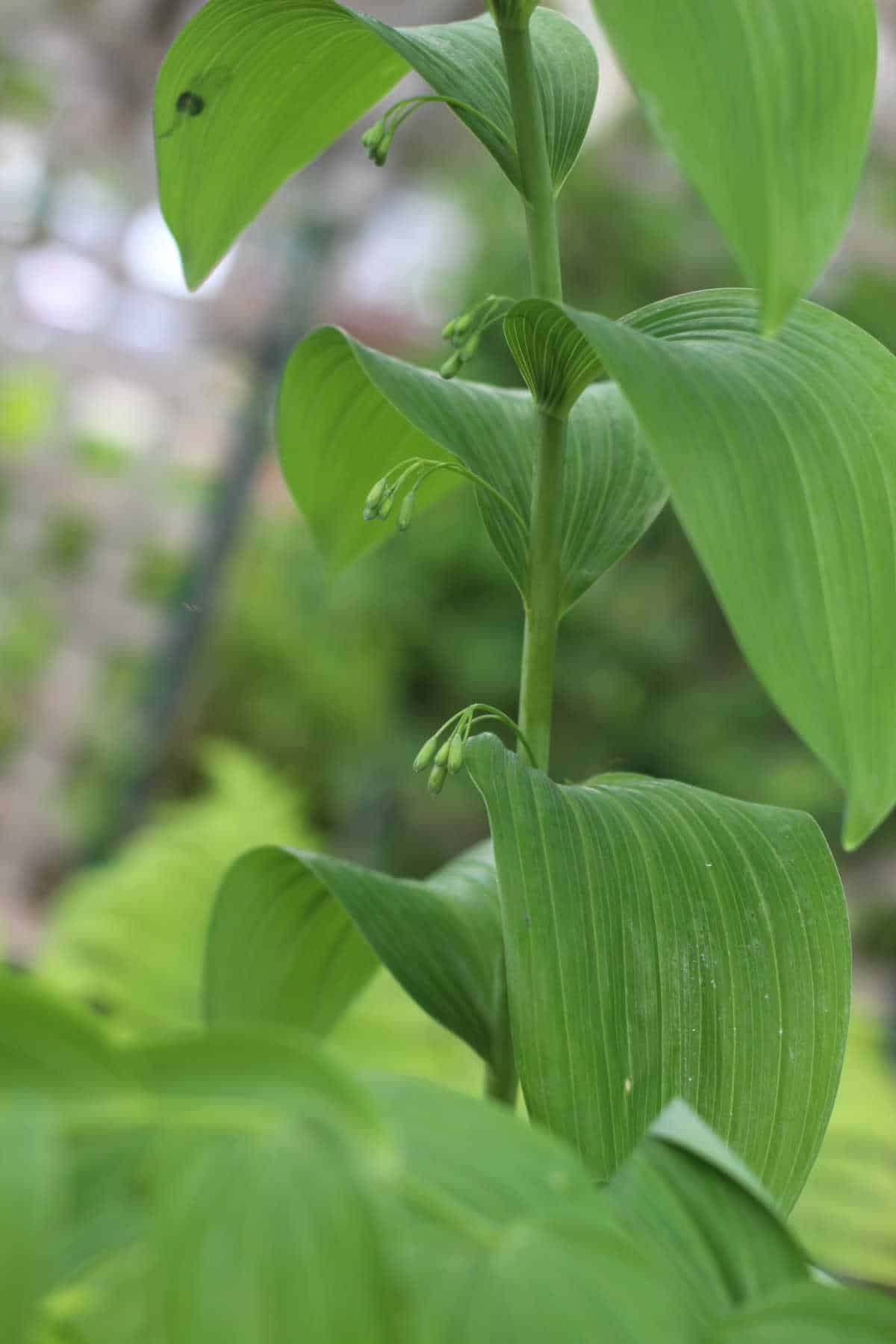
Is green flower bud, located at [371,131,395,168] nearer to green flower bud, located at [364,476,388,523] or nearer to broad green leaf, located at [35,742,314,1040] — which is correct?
green flower bud, located at [364,476,388,523]

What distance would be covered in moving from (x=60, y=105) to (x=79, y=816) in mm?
1825

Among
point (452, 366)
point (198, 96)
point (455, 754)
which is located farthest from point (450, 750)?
point (198, 96)

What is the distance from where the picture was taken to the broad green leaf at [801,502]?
9.7 inches

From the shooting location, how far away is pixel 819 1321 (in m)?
0.19

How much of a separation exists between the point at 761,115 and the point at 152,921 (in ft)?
4.72

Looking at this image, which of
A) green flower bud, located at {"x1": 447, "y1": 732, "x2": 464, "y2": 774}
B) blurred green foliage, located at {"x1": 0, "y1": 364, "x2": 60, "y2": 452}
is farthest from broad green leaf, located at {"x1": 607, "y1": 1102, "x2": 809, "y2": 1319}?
blurred green foliage, located at {"x1": 0, "y1": 364, "x2": 60, "y2": 452}

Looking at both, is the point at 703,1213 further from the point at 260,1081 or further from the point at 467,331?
the point at 467,331

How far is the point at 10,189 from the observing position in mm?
2924

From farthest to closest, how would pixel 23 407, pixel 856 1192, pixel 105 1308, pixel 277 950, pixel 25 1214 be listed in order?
pixel 23 407
pixel 856 1192
pixel 277 950
pixel 105 1308
pixel 25 1214

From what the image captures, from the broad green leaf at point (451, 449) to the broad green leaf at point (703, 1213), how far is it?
0.57 ft

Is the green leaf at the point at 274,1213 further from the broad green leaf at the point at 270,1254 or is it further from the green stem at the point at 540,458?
the green stem at the point at 540,458

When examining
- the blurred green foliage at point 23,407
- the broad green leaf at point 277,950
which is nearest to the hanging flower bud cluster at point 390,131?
the broad green leaf at point 277,950

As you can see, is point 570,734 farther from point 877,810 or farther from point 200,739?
point 877,810

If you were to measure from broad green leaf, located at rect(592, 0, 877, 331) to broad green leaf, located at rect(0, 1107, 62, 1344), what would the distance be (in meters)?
0.18
